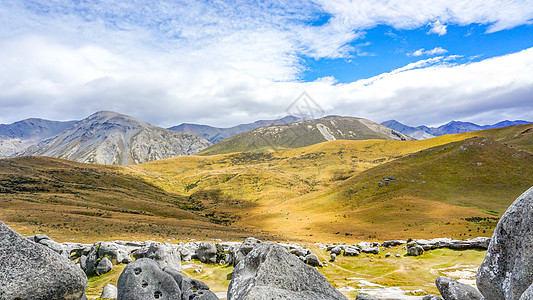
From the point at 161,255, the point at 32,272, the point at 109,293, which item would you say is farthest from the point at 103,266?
the point at 32,272

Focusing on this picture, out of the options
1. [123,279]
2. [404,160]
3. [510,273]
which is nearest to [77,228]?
[123,279]

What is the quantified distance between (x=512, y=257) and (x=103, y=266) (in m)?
25.9

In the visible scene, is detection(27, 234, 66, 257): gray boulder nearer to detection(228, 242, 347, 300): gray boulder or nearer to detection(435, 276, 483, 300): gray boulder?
detection(228, 242, 347, 300): gray boulder

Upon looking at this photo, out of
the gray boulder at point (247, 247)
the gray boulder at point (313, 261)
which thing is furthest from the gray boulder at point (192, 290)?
the gray boulder at point (313, 261)

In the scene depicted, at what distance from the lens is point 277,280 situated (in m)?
6.93

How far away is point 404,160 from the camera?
292ft

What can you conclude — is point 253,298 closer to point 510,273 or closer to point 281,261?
point 281,261

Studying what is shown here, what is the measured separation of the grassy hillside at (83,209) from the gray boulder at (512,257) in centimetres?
4265

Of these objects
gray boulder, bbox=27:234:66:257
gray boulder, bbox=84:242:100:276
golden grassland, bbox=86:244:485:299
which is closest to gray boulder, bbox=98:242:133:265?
A: gray boulder, bbox=84:242:100:276

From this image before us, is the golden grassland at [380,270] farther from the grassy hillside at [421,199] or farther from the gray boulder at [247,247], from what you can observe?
the grassy hillside at [421,199]

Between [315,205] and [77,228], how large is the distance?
58.1 m

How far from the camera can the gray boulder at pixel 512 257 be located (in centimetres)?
645

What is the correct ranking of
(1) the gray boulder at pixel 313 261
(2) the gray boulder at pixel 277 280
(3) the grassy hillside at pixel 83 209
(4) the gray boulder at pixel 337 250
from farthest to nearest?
1. (3) the grassy hillside at pixel 83 209
2. (4) the gray boulder at pixel 337 250
3. (1) the gray boulder at pixel 313 261
4. (2) the gray boulder at pixel 277 280

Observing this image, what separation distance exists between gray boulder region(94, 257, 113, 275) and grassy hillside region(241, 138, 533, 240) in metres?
36.8
